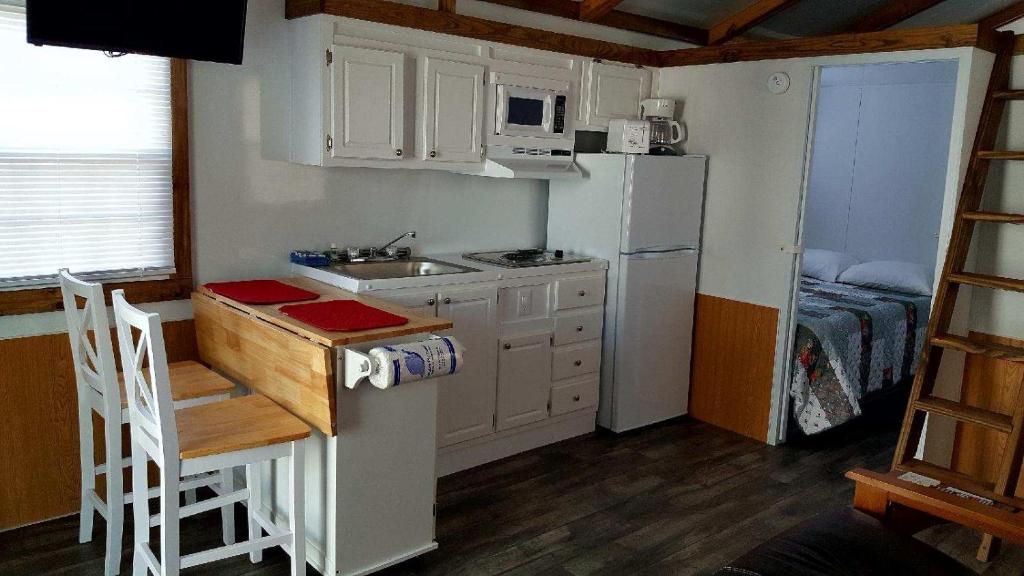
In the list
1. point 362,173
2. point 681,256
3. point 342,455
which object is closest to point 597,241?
point 681,256

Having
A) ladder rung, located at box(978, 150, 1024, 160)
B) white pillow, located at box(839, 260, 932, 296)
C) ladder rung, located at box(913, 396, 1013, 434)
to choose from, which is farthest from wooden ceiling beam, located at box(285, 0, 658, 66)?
ladder rung, located at box(913, 396, 1013, 434)

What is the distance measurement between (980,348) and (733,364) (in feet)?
5.02

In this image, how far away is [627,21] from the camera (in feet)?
15.4

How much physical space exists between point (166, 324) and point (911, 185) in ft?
16.6

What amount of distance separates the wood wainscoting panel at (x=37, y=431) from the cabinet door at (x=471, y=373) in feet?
4.76

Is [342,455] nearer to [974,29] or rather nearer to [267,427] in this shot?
[267,427]

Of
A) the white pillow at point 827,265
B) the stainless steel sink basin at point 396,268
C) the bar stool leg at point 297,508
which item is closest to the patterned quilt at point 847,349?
the white pillow at point 827,265

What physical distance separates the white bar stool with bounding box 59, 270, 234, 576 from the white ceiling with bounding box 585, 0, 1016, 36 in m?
3.17

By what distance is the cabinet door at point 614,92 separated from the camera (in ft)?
14.2

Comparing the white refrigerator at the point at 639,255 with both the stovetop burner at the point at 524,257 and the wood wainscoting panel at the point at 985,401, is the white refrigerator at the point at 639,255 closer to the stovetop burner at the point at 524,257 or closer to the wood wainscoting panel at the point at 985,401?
the stovetop burner at the point at 524,257

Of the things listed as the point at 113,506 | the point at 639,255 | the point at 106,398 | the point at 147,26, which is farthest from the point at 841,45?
the point at 113,506

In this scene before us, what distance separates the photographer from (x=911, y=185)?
584 cm

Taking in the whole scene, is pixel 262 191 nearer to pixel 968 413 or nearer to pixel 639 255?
pixel 639 255

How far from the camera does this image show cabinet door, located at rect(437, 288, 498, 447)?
3625mm
